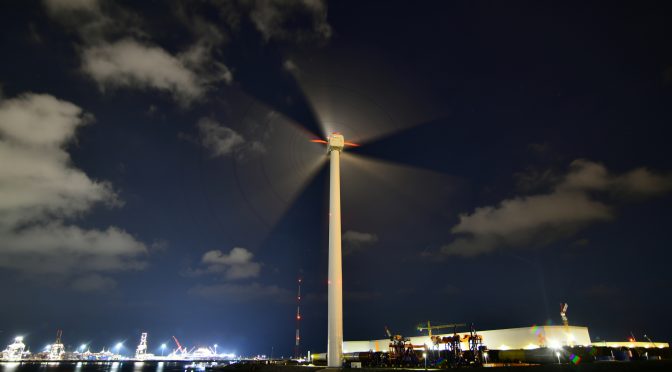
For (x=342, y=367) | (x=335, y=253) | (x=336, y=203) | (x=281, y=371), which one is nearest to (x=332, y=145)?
(x=336, y=203)

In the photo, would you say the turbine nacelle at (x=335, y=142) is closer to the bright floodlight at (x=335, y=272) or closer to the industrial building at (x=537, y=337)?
the bright floodlight at (x=335, y=272)

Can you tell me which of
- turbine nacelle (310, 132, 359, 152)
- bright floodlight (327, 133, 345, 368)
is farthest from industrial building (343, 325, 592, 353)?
Result: turbine nacelle (310, 132, 359, 152)

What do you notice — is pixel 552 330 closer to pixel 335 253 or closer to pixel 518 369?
pixel 518 369

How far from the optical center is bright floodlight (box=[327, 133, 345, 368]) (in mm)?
65562

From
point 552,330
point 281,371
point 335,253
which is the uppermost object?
point 335,253

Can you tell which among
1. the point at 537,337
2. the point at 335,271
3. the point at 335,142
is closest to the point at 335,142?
the point at 335,142

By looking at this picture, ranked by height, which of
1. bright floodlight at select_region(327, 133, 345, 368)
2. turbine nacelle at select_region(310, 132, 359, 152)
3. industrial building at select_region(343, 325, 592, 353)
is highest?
turbine nacelle at select_region(310, 132, 359, 152)

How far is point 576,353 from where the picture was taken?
211 ft

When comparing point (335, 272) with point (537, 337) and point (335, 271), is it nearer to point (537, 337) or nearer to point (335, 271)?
point (335, 271)

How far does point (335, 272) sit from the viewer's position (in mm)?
69625

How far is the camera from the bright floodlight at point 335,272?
215ft

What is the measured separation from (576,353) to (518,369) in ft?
89.7

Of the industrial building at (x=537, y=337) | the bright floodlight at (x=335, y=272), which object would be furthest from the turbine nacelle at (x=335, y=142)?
the industrial building at (x=537, y=337)

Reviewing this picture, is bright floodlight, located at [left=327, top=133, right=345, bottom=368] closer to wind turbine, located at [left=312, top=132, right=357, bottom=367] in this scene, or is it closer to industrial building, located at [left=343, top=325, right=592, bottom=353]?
wind turbine, located at [left=312, top=132, right=357, bottom=367]
